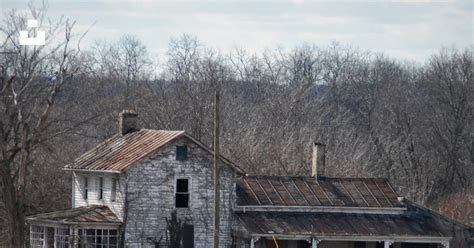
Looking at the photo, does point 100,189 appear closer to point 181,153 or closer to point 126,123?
point 126,123

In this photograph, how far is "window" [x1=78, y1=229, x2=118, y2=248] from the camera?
51812mm

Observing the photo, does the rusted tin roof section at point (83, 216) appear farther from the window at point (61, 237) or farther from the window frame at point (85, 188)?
the window frame at point (85, 188)

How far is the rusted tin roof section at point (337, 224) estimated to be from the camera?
52.9m

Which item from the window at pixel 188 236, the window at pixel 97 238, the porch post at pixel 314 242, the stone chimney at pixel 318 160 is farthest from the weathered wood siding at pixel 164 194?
the stone chimney at pixel 318 160

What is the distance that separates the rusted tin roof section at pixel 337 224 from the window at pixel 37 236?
25.5ft

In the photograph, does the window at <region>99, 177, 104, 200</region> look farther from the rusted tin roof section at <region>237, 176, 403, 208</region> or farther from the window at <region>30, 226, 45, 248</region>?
the rusted tin roof section at <region>237, 176, 403, 208</region>

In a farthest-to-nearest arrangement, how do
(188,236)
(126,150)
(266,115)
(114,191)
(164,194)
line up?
(266,115), (126,150), (114,191), (188,236), (164,194)

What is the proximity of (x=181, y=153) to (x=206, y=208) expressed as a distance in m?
2.33

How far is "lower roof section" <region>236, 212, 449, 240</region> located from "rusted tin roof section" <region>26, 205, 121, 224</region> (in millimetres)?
4975

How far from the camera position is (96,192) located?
180 feet

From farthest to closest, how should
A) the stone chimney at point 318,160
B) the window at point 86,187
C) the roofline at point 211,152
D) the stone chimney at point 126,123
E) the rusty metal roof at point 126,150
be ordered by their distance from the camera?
the stone chimney at point 126,123 < the stone chimney at point 318,160 < the window at point 86,187 < the roofline at point 211,152 < the rusty metal roof at point 126,150

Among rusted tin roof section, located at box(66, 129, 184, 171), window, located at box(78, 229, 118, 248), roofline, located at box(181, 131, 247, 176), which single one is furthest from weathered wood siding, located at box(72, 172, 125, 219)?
roofline, located at box(181, 131, 247, 176)

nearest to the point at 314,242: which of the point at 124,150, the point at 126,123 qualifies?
the point at 124,150

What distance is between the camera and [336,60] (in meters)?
125
